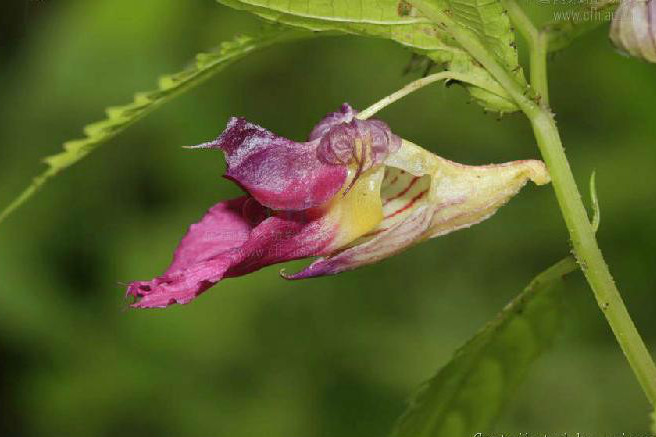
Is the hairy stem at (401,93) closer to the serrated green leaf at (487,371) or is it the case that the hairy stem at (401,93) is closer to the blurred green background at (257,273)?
the serrated green leaf at (487,371)

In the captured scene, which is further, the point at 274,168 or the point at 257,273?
the point at 257,273

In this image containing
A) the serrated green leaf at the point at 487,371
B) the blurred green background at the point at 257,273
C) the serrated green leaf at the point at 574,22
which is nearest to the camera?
the serrated green leaf at the point at 574,22

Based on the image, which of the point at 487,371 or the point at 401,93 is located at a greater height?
the point at 401,93

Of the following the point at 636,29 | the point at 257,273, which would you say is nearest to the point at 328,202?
the point at 636,29

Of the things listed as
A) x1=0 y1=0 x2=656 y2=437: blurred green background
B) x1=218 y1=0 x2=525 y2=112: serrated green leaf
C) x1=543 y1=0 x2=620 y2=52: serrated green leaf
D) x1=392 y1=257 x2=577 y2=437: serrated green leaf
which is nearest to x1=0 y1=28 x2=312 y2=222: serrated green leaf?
x1=218 y1=0 x2=525 y2=112: serrated green leaf

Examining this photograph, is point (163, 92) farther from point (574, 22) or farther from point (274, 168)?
point (574, 22)

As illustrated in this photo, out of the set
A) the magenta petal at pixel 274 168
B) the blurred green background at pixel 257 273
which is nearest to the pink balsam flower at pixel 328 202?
the magenta petal at pixel 274 168

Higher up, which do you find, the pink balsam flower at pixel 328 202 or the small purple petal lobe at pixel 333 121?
the small purple petal lobe at pixel 333 121
